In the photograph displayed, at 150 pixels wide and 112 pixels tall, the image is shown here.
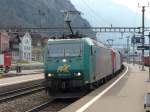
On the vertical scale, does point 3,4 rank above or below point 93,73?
above

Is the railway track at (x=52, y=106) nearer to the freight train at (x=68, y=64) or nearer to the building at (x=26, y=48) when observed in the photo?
the freight train at (x=68, y=64)

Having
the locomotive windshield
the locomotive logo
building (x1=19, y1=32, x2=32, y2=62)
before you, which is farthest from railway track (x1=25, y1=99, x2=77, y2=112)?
building (x1=19, y1=32, x2=32, y2=62)

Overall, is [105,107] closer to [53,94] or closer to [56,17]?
[53,94]

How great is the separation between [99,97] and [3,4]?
183644 millimetres

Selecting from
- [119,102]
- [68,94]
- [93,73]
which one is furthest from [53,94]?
[119,102]

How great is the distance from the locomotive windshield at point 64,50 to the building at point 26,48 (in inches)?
4633

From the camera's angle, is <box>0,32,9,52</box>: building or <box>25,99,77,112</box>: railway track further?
<box>0,32,9,52</box>: building

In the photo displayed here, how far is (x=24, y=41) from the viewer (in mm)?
151000

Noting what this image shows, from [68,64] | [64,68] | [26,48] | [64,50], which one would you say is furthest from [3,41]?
[64,68]

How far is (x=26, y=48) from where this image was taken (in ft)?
501

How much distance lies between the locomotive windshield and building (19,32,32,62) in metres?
118

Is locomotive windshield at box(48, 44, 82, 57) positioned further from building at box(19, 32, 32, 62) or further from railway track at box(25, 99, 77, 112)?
building at box(19, 32, 32, 62)

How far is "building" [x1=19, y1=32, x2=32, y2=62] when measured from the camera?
143225 mm

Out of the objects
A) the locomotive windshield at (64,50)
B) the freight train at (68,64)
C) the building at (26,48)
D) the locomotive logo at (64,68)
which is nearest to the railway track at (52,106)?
the freight train at (68,64)
